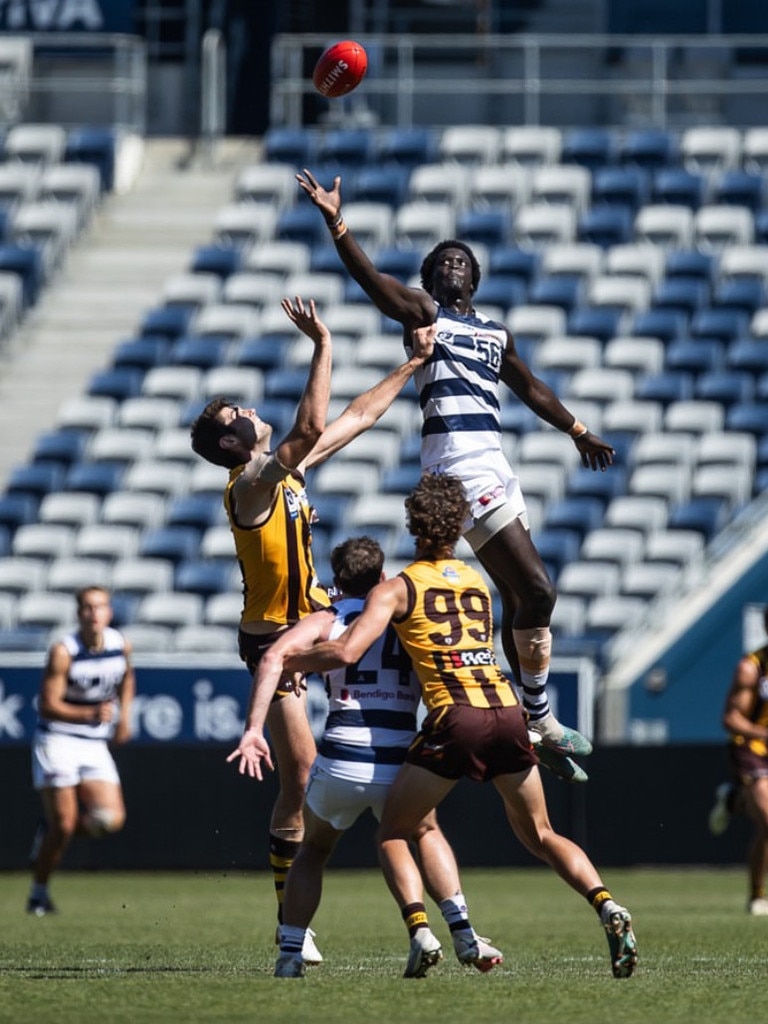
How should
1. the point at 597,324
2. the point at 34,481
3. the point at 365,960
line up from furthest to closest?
the point at 597,324 → the point at 34,481 → the point at 365,960

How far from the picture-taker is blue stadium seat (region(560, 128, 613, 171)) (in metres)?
26.0

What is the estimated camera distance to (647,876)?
61.6 ft

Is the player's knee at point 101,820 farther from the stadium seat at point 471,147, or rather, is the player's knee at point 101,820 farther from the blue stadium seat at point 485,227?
the stadium seat at point 471,147

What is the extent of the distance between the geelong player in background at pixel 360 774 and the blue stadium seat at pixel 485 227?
16656 millimetres

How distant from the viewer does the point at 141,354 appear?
25266 mm

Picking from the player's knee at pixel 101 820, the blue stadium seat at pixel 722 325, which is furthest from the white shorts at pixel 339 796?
the blue stadium seat at pixel 722 325

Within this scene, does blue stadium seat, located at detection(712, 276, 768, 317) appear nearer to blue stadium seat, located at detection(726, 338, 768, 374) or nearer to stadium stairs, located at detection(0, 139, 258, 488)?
blue stadium seat, located at detection(726, 338, 768, 374)

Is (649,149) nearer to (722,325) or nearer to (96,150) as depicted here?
(722,325)

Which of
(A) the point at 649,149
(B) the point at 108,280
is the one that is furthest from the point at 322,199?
(B) the point at 108,280

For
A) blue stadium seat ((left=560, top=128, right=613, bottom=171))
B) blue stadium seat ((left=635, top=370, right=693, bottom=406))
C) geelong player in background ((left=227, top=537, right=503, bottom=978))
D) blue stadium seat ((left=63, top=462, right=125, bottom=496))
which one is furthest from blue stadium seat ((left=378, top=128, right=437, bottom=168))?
geelong player in background ((left=227, top=537, right=503, bottom=978))

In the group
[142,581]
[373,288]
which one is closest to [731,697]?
[373,288]

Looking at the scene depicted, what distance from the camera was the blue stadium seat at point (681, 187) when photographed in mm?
25344

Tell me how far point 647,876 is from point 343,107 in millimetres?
11880

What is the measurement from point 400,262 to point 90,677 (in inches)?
413
